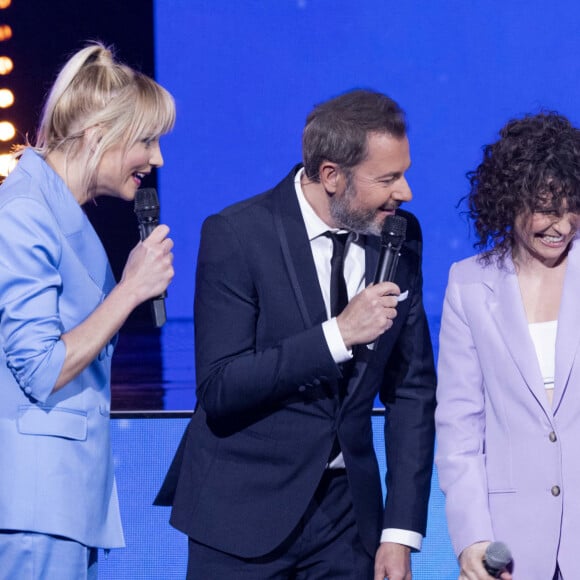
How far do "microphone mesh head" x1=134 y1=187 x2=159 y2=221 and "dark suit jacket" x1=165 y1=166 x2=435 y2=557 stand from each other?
0.49 ft

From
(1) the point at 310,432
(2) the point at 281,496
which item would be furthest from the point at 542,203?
(2) the point at 281,496

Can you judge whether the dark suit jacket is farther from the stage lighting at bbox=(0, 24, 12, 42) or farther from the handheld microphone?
the stage lighting at bbox=(0, 24, 12, 42)

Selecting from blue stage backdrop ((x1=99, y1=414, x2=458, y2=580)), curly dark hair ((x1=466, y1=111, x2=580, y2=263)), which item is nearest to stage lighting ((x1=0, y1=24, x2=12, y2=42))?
blue stage backdrop ((x1=99, y1=414, x2=458, y2=580))

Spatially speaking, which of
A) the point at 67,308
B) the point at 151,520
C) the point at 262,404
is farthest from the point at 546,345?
the point at 151,520

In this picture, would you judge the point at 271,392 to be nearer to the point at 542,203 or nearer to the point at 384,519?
the point at 384,519

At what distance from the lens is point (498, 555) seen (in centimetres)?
184

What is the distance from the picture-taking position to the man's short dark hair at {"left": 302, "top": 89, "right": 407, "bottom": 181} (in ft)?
7.27

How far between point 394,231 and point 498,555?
0.59m

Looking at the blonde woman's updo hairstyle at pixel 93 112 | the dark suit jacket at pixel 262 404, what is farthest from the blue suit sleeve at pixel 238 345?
the blonde woman's updo hairstyle at pixel 93 112

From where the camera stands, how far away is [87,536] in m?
1.92

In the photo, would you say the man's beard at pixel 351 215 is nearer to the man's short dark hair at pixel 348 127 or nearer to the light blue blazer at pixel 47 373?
the man's short dark hair at pixel 348 127

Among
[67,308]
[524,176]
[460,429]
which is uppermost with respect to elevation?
[524,176]

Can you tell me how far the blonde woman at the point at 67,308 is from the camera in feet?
5.98

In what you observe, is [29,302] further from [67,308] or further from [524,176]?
[524,176]
